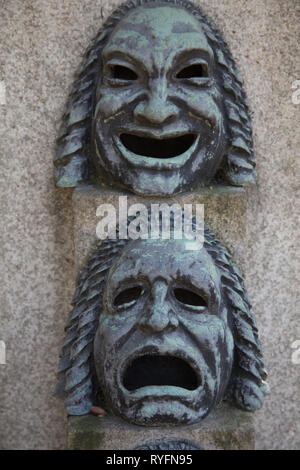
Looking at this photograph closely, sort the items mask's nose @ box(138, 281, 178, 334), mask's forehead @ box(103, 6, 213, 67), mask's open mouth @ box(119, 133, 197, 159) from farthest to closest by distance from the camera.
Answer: mask's open mouth @ box(119, 133, 197, 159) → mask's forehead @ box(103, 6, 213, 67) → mask's nose @ box(138, 281, 178, 334)

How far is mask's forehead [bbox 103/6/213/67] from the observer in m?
1.54

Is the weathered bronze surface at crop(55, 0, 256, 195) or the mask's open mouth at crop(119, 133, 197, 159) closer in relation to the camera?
the weathered bronze surface at crop(55, 0, 256, 195)

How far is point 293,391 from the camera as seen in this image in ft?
6.33

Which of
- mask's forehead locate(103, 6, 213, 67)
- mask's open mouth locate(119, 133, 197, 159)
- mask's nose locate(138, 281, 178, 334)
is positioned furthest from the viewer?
mask's open mouth locate(119, 133, 197, 159)

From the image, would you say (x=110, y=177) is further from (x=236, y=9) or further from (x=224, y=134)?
(x=236, y=9)

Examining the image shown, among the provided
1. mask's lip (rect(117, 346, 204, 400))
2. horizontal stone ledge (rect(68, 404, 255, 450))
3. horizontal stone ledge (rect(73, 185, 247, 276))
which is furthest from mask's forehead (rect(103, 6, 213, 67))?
horizontal stone ledge (rect(68, 404, 255, 450))

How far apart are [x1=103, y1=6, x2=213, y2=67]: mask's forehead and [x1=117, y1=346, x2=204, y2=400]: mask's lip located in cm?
73

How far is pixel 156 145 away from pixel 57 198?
1.11 feet

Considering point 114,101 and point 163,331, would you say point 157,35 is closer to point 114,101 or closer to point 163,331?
point 114,101

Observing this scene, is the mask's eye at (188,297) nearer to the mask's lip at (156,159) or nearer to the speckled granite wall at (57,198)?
the speckled granite wall at (57,198)

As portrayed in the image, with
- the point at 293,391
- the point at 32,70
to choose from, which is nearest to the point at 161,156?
the point at 32,70

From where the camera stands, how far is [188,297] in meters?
1.58

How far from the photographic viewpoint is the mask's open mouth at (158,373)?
1561 mm

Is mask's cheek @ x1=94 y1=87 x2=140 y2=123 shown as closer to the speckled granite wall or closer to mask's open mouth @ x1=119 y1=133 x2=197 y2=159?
mask's open mouth @ x1=119 y1=133 x2=197 y2=159
